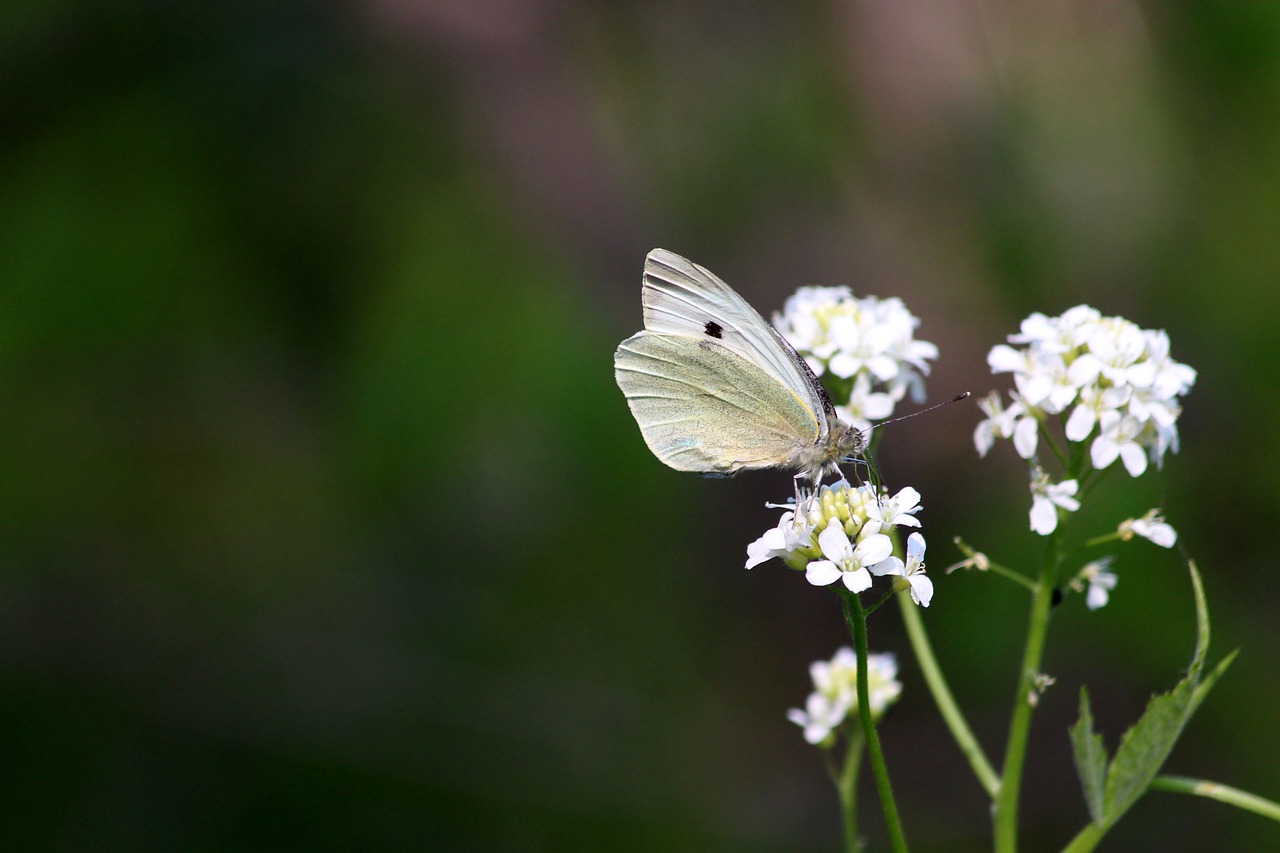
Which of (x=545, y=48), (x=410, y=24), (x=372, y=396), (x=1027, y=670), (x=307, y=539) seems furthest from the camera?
(x=545, y=48)

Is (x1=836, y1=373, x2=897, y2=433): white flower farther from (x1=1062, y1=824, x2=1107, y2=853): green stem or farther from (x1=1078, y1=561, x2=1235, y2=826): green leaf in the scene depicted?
(x1=1062, y1=824, x2=1107, y2=853): green stem

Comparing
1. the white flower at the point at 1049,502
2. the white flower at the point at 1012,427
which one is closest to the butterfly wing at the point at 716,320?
the white flower at the point at 1012,427

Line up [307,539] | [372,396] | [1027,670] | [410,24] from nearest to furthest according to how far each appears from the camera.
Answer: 1. [1027,670]
2. [372,396]
3. [307,539]
4. [410,24]

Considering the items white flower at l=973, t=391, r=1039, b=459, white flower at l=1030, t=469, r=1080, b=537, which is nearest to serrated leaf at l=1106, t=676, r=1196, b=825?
white flower at l=1030, t=469, r=1080, b=537

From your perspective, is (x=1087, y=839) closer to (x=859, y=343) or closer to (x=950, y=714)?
(x=950, y=714)

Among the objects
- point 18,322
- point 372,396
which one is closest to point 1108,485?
point 372,396

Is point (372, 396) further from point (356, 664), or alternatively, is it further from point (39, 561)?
point (39, 561)

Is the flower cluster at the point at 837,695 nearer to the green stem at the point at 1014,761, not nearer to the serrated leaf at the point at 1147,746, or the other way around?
the green stem at the point at 1014,761
